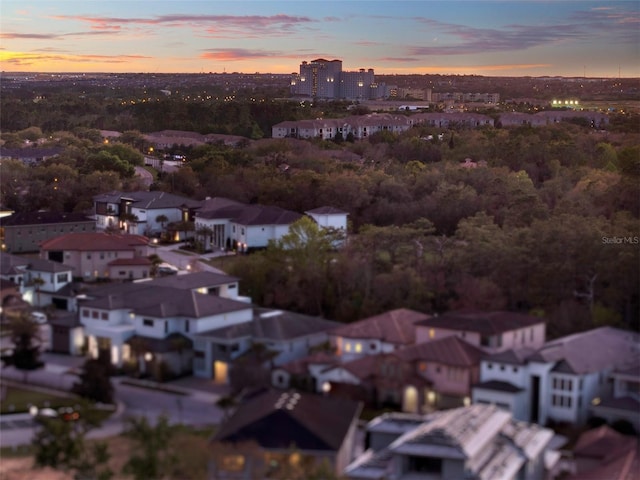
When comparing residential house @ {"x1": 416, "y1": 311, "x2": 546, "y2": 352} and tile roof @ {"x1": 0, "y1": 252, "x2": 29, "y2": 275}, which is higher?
residential house @ {"x1": 416, "y1": 311, "x2": 546, "y2": 352}

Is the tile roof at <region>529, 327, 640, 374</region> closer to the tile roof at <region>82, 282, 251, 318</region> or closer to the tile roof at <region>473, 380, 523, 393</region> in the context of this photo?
the tile roof at <region>473, 380, 523, 393</region>

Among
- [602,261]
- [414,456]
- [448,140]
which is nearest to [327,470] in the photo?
[414,456]

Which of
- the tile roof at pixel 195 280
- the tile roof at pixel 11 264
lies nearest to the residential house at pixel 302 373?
the tile roof at pixel 195 280

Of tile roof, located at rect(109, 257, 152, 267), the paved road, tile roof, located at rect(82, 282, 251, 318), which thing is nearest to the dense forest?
tile roof, located at rect(82, 282, 251, 318)

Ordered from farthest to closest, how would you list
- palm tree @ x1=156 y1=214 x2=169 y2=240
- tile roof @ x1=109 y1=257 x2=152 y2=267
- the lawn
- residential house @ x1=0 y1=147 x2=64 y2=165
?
residential house @ x1=0 y1=147 x2=64 y2=165 < palm tree @ x1=156 y1=214 x2=169 y2=240 < tile roof @ x1=109 y1=257 x2=152 y2=267 < the lawn

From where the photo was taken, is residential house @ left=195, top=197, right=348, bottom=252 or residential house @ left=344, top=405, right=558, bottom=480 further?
residential house @ left=195, top=197, right=348, bottom=252

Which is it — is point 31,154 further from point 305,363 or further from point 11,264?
point 305,363

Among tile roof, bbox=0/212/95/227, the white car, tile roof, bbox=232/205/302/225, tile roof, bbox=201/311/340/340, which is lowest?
the white car
